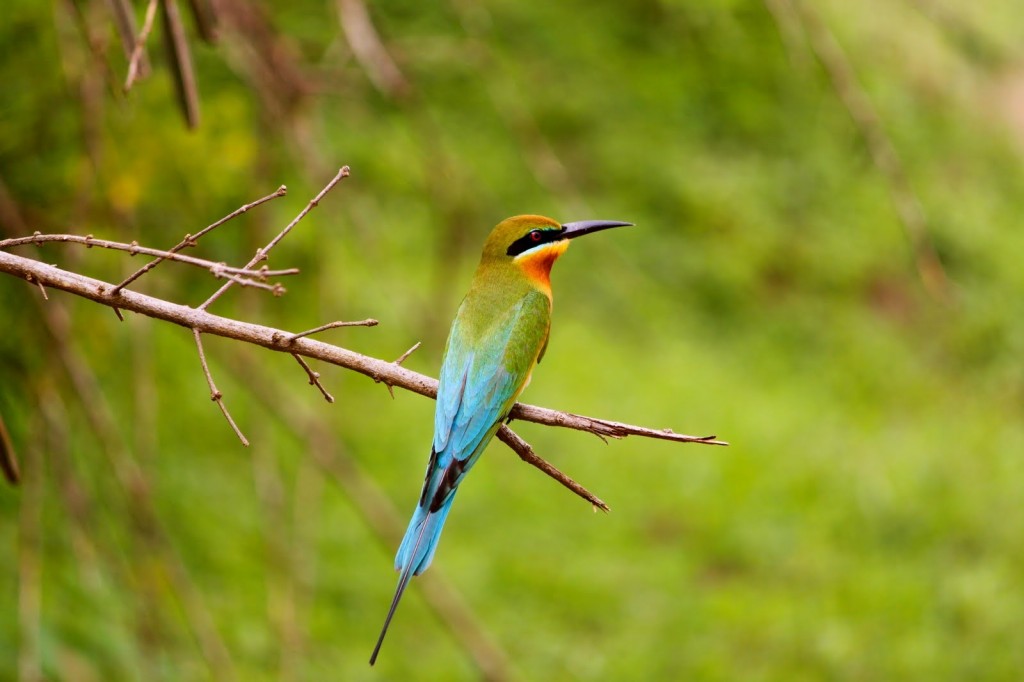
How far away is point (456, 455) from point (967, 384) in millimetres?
6540

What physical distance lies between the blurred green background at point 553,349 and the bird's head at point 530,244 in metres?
0.10

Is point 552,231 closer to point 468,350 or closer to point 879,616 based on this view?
point 468,350

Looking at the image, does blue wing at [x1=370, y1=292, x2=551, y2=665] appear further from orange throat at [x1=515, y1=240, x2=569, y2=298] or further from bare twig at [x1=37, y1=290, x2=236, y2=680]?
bare twig at [x1=37, y1=290, x2=236, y2=680]

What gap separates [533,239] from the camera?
2.93 metres

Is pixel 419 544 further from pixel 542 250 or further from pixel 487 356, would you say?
pixel 542 250

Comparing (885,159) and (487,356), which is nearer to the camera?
(885,159)

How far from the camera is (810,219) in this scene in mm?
8938

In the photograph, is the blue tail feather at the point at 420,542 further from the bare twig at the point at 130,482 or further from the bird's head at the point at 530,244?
the bird's head at the point at 530,244

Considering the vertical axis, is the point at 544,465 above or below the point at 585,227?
above

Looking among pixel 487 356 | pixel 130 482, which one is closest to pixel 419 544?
pixel 487 356

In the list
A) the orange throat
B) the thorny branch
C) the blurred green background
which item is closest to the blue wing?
the orange throat

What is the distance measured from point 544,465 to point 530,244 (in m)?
1.36

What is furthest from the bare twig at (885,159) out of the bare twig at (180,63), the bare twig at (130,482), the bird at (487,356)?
the bare twig at (130,482)

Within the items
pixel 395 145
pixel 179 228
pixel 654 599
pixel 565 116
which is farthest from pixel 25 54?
pixel 565 116
